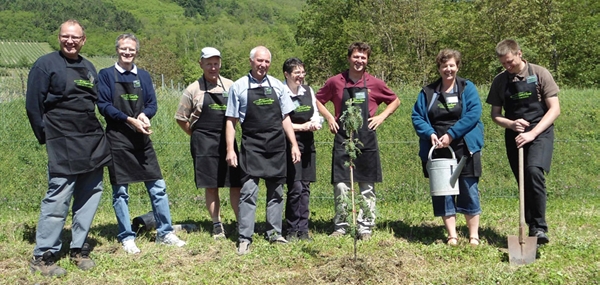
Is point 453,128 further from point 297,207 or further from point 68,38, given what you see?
point 68,38

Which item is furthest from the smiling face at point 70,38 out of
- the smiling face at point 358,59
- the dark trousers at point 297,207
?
the smiling face at point 358,59

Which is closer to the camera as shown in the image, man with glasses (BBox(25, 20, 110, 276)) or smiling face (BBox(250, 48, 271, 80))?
man with glasses (BBox(25, 20, 110, 276))

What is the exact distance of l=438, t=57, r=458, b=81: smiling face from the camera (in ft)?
17.3

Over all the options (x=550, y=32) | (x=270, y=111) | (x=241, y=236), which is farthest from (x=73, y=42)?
(x=550, y=32)

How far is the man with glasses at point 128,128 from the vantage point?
5219 mm

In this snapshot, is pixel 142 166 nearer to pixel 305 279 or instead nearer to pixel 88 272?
pixel 88 272

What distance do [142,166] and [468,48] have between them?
2803 centimetres

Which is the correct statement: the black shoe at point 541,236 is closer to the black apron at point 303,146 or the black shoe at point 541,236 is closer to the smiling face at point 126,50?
the black apron at point 303,146

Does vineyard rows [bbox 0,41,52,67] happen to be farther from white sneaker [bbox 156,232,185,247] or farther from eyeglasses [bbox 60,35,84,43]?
eyeglasses [bbox 60,35,84,43]

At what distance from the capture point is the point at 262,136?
211 inches

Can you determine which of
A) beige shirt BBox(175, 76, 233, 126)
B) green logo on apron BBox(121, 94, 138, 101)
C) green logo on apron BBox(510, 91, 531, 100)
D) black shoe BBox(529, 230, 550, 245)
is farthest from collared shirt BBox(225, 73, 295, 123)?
black shoe BBox(529, 230, 550, 245)

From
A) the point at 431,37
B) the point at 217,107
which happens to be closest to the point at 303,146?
the point at 217,107

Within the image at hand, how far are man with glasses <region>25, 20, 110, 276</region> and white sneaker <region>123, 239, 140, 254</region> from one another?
436 mm

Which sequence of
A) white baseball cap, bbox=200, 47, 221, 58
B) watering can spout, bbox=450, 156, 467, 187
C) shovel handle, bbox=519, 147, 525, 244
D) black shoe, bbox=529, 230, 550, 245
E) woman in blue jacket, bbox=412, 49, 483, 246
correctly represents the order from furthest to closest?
1. white baseball cap, bbox=200, 47, 221, 58
2. woman in blue jacket, bbox=412, 49, 483, 246
3. black shoe, bbox=529, 230, 550, 245
4. watering can spout, bbox=450, 156, 467, 187
5. shovel handle, bbox=519, 147, 525, 244
